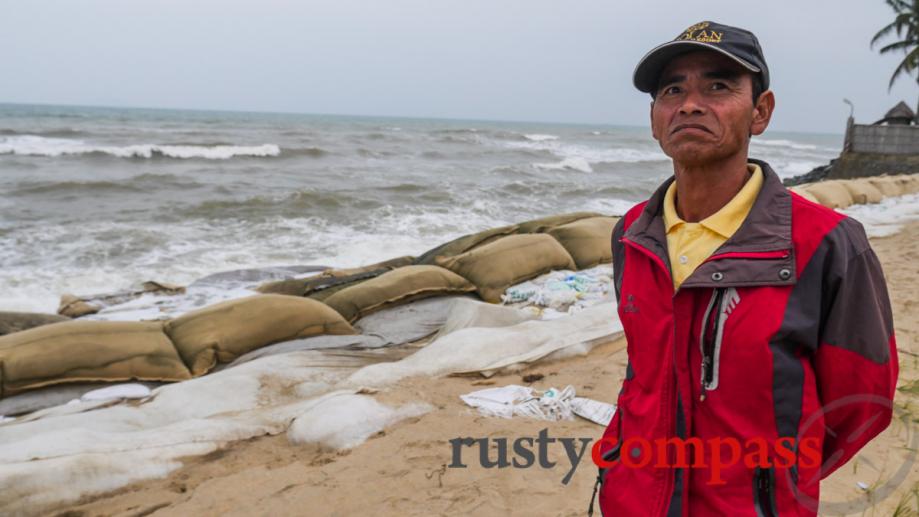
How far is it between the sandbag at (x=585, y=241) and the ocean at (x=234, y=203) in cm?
283

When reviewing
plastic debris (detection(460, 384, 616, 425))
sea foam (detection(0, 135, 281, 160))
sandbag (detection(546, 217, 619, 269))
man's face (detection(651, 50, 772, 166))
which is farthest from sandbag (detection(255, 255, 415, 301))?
sea foam (detection(0, 135, 281, 160))

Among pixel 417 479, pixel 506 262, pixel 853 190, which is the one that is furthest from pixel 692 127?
pixel 853 190

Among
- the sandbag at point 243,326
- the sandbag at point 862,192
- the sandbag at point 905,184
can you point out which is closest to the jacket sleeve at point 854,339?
the sandbag at point 243,326

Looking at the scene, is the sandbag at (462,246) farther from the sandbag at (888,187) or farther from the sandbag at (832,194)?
the sandbag at (888,187)

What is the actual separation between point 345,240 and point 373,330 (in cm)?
522

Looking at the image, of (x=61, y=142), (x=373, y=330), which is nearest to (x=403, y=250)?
(x=373, y=330)

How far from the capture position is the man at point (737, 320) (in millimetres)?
1028

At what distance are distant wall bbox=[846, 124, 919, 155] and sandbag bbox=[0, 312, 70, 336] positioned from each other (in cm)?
1947

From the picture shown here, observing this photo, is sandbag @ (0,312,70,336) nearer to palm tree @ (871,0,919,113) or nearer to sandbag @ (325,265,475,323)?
sandbag @ (325,265,475,323)

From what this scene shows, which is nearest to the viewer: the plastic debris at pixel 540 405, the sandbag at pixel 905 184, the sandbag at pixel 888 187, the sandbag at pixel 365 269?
the plastic debris at pixel 540 405

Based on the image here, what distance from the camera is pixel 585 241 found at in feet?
22.7

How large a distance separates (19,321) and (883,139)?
19.7 m

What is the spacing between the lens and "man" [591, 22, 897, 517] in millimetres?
1028

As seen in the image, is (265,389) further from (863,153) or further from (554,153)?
(554,153)
